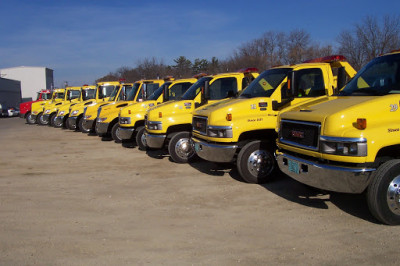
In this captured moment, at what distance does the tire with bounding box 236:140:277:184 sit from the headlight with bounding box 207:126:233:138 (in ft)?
1.34

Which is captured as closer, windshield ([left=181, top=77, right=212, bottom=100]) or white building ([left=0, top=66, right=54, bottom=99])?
windshield ([left=181, top=77, right=212, bottom=100])

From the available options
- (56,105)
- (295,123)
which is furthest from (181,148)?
(56,105)

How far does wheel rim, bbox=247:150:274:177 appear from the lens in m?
7.43

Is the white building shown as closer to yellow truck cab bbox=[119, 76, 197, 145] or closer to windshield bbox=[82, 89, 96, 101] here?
windshield bbox=[82, 89, 96, 101]

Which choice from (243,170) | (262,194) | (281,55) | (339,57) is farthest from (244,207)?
(281,55)

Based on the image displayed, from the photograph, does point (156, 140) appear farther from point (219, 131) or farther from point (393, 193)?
point (393, 193)

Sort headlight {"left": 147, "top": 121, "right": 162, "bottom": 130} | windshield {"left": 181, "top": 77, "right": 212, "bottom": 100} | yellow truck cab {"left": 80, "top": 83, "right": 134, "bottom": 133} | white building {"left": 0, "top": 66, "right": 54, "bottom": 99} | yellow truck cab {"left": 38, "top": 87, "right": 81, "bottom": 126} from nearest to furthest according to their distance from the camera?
headlight {"left": 147, "top": 121, "right": 162, "bottom": 130} → windshield {"left": 181, "top": 77, "right": 212, "bottom": 100} → yellow truck cab {"left": 80, "top": 83, "right": 134, "bottom": 133} → yellow truck cab {"left": 38, "top": 87, "right": 81, "bottom": 126} → white building {"left": 0, "top": 66, "right": 54, "bottom": 99}

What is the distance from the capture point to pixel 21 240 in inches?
195

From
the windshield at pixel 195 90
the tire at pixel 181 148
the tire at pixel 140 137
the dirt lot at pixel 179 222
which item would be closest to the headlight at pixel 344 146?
the dirt lot at pixel 179 222

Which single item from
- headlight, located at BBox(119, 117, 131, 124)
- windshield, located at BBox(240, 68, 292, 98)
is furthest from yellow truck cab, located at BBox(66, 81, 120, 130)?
windshield, located at BBox(240, 68, 292, 98)

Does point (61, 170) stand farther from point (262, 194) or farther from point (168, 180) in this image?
point (262, 194)

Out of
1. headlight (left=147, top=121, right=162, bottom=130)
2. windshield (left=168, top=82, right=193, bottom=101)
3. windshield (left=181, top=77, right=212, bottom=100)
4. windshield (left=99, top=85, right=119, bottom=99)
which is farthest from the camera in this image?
windshield (left=99, top=85, right=119, bottom=99)

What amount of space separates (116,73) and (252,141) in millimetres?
44009

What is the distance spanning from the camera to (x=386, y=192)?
4.89 metres
